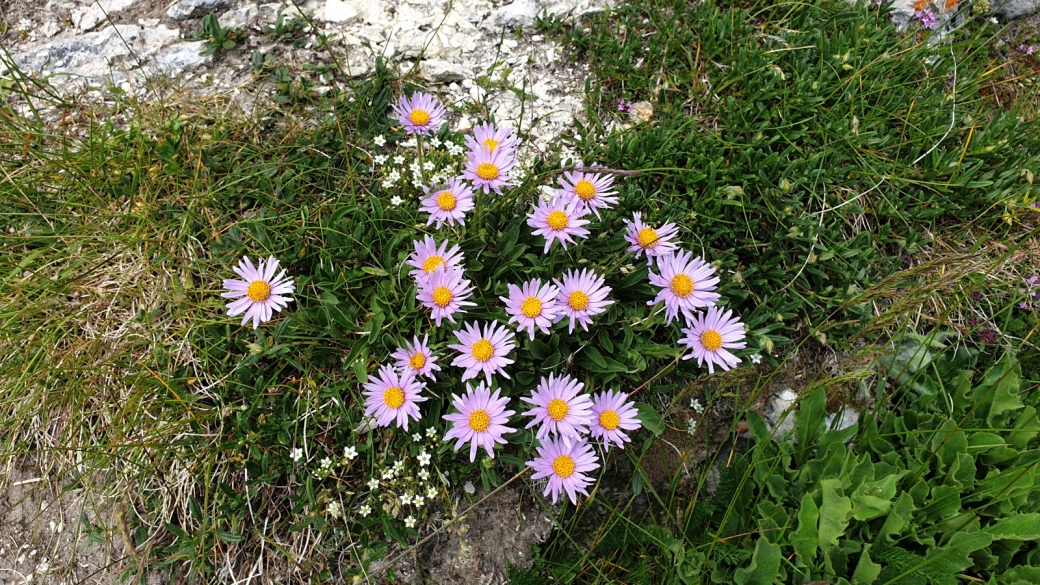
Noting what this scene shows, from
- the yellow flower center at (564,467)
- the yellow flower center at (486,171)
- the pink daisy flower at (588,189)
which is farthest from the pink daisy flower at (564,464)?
the yellow flower center at (486,171)

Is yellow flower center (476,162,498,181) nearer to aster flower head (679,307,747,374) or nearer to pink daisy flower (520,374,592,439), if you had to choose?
pink daisy flower (520,374,592,439)

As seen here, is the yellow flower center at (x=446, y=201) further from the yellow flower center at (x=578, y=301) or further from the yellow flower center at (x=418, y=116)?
the yellow flower center at (x=578, y=301)

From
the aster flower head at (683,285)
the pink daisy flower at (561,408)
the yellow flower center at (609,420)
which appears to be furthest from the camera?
the aster flower head at (683,285)

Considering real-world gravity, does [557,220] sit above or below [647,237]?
above

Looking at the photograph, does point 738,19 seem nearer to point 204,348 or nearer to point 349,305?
point 349,305

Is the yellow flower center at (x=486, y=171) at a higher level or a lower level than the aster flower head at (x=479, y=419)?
higher

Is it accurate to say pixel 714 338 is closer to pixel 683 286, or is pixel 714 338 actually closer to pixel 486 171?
pixel 683 286

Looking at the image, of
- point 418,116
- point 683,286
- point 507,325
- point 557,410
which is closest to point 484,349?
point 507,325
